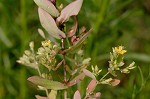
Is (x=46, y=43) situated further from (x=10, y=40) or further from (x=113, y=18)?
(x=10, y=40)

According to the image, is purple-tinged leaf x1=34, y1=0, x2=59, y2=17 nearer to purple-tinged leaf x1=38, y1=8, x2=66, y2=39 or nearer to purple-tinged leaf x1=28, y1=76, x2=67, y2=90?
purple-tinged leaf x1=38, y1=8, x2=66, y2=39

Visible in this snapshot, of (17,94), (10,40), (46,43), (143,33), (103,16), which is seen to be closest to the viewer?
(46,43)

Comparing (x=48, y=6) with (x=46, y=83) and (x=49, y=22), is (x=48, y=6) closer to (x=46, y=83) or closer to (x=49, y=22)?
(x=49, y=22)

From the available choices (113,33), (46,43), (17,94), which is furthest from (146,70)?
(46,43)

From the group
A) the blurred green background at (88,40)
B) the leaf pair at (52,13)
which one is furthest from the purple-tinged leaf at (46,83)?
the blurred green background at (88,40)

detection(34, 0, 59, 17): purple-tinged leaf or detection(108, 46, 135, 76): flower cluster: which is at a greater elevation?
detection(34, 0, 59, 17): purple-tinged leaf

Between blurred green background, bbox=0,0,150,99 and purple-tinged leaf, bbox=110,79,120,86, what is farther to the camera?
blurred green background, bbox=0,0,150,99

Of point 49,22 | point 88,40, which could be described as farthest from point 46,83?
point 88,40

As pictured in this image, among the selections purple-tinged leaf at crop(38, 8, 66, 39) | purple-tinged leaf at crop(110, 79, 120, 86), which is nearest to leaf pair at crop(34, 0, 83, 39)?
purple-tinged leaf at crop(38, 8, 66, 39)

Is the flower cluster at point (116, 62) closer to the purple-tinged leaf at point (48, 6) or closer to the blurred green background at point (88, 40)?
the purple-tinged leaf at point (48, 6)
